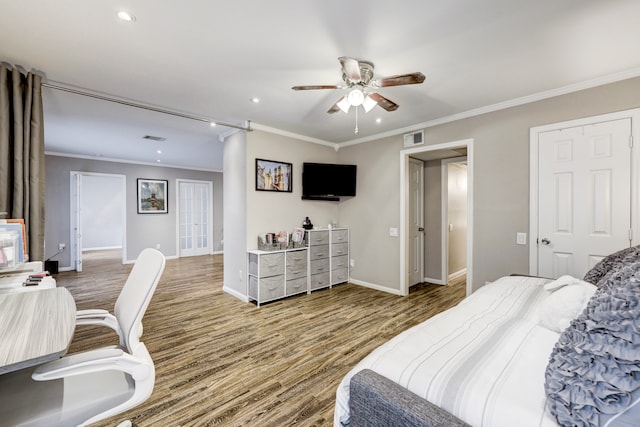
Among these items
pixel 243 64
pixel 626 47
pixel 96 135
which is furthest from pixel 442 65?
pixel 96 135

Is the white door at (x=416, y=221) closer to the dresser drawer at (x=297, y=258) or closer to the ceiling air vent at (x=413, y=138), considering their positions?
the ceiling air vent at (x=413, y=138)

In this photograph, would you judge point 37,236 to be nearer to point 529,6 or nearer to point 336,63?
point 336,63

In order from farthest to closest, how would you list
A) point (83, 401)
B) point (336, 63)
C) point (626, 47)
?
point (336, 63), point (626, 47), point (83, 401)

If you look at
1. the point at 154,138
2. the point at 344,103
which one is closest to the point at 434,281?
the point at 344,103

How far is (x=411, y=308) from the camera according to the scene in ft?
12.0

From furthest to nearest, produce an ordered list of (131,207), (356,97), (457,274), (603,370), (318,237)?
1. (131,207)
2. (457,274)
3. (318,237)
4. (356,97)
5. (603,370)

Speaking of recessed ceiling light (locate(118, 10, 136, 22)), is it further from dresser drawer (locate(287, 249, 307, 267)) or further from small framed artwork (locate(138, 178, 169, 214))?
small framed artwork (locate(138, 178, 169, 214))

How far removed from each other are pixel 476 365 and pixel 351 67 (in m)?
1.94

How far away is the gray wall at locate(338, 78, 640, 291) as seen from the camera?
2680mm

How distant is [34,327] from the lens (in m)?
1.10

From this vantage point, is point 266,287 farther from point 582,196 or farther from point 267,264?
point 582,196

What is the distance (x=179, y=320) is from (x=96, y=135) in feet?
11.6

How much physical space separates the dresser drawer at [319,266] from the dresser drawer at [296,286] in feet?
0.64

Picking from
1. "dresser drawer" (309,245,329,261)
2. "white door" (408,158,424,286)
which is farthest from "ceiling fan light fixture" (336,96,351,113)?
"white door" (408,158,424,286)
